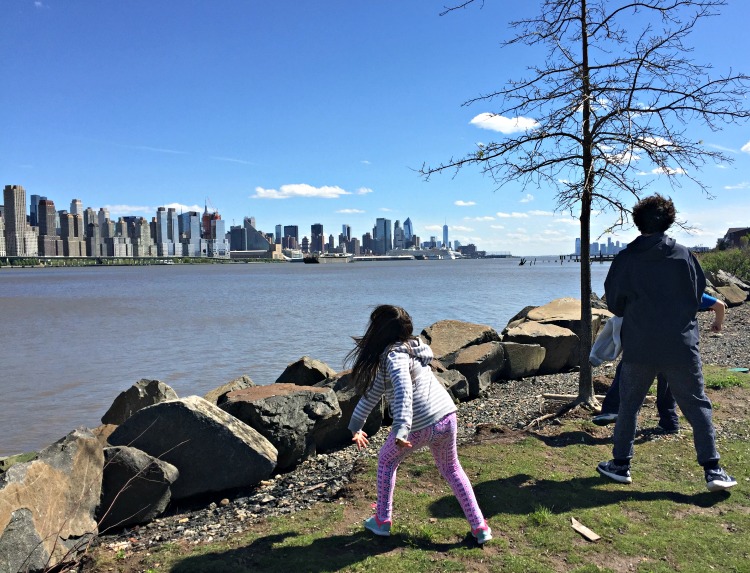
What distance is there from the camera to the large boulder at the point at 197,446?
19.6 ft

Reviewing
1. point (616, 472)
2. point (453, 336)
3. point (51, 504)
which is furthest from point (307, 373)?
point (616, 472)

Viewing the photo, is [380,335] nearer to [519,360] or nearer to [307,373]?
[307,373]

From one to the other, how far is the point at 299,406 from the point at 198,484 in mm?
1492

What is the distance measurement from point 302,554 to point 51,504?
2.12 meters

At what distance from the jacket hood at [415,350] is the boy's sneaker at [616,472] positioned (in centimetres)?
246

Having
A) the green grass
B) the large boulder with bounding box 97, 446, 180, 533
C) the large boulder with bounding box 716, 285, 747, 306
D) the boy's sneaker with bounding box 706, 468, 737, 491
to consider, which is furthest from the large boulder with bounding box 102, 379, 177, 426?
the large boulder with bounding box 716, 285, 747, 306

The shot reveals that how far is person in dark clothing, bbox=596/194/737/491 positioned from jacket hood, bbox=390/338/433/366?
2078mm

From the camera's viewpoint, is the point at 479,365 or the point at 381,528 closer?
the point at 381,528

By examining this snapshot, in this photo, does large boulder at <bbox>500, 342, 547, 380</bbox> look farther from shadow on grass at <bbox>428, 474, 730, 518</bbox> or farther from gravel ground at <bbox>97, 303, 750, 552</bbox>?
shadow on grass at <bbox>428, 474, 730, 518</bbox>

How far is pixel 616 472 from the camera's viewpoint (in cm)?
536

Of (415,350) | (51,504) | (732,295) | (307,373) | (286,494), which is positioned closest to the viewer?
(415,350)

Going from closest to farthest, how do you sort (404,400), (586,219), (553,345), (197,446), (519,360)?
(404,400), (197,446), (586,219), (519,360), (553,345)

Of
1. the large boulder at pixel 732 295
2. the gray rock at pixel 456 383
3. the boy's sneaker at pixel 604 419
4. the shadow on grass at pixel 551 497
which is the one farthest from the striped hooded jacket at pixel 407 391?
the large boulder at pixel 732 295

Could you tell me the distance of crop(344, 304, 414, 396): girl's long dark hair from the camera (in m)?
4.07
